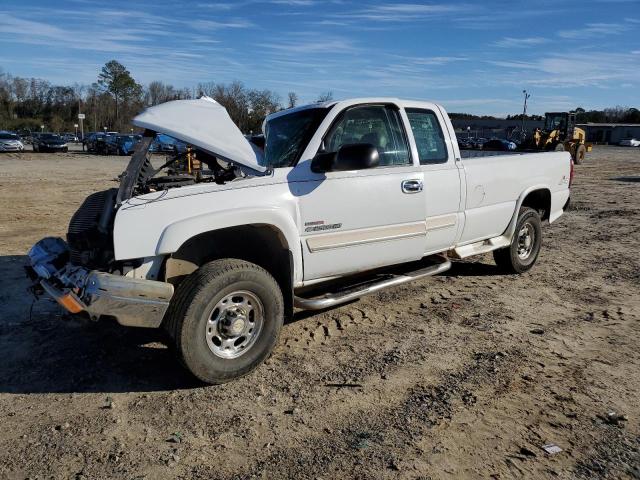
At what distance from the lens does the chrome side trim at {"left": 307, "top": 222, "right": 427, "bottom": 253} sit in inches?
174

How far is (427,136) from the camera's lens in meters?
5.37

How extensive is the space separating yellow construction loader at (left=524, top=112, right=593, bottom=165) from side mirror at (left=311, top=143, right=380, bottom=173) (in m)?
29.0

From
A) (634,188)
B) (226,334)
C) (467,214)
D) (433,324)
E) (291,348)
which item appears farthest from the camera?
(634,188)

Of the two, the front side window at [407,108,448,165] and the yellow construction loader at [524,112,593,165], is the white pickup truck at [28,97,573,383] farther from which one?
the yellow construction loader at [524,112,593,165]

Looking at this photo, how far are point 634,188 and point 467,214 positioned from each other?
1470 centimetres

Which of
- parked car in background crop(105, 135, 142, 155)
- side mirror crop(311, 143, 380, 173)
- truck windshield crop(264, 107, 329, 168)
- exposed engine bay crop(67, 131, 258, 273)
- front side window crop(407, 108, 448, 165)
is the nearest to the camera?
exposed engine bay crop(67, 131, 258, 273)

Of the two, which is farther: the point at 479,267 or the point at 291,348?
the point at 479,267

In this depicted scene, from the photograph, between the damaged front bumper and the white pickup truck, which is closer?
the damaged front bumper

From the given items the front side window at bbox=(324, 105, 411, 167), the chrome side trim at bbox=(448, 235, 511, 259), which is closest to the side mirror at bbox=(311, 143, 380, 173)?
the front side window at bbox=(324, 105, 411, 167)

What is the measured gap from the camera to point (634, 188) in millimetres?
17547

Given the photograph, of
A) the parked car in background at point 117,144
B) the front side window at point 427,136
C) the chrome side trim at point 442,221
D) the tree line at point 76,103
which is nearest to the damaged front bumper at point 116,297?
the chrome side trim at point 442,221

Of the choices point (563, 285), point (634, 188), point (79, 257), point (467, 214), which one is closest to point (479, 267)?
point (563, 285)

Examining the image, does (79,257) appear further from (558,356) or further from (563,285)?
(563,285)

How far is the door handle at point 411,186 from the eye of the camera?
489 cm
